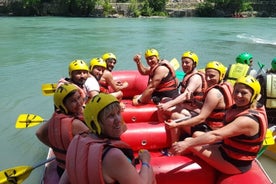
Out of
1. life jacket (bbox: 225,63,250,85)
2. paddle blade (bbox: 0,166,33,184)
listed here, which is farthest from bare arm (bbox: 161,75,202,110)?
paddle blade (bbox: 0,166,33,184)

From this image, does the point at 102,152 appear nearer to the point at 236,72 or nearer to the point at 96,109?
the point at 96,109

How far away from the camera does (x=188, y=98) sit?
390 cm

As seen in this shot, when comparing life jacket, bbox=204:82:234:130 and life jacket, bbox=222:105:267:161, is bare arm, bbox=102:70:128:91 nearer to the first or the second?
life jacket, bbox=204:82:234:130

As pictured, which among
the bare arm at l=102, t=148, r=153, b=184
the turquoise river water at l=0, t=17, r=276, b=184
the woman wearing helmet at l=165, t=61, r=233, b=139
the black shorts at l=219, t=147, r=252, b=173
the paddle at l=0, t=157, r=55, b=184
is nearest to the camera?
the bare arm at l=102, t=148, r=153, b=184

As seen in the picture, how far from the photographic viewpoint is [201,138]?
2.72 m

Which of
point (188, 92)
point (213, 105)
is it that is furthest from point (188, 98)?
point (213, 105)

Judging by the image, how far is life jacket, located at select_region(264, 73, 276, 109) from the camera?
165 inches

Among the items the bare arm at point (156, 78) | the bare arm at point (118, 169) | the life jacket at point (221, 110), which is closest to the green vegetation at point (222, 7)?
the bare arm at point (156, 78)

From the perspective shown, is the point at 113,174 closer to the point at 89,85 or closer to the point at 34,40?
the point at 89,85

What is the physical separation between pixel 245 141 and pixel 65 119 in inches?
50.2

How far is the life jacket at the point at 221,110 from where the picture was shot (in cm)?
315

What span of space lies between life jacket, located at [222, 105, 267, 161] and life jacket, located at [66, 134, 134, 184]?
0.98 metres

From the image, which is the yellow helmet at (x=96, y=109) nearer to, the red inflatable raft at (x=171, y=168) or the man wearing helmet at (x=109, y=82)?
the red inflatable raft at (x=171, y=168)

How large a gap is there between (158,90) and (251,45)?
12.6 m
